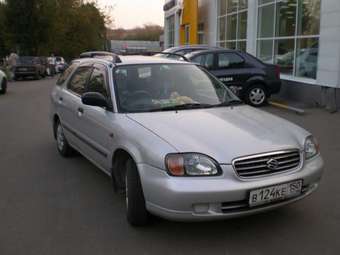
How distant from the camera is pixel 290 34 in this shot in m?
14.1

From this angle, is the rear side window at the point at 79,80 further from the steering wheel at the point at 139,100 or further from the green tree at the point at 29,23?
the green tree at the point at 29,23

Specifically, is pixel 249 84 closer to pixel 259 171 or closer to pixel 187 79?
pixel 187 79

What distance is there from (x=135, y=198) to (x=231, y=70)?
8698mm

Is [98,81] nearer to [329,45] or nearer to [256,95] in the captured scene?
[256,95]

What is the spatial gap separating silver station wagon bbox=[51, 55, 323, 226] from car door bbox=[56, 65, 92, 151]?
223mm

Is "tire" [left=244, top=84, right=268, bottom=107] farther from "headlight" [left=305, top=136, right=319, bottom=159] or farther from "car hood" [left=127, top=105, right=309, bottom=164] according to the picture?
"headlight" [left=305, top=136, right=319, bottom=159]

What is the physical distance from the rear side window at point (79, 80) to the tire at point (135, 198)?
Answer: 6.92 ft

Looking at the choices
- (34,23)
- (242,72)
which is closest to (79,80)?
(242,72)

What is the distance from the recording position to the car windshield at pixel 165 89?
4738 millimetres

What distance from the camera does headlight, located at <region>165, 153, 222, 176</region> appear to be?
141 inches

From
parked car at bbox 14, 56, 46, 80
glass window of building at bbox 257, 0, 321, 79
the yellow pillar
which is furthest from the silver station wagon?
parked car at bbox 14, 56, 46, 80

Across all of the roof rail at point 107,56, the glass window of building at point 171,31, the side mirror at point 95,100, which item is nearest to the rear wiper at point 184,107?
the side mirror at point 95,100

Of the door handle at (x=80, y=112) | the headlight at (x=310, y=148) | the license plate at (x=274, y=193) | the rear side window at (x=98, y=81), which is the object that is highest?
the rear side window at (x=98, y=81)

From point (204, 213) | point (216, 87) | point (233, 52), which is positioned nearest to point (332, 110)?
point (233, 52)
